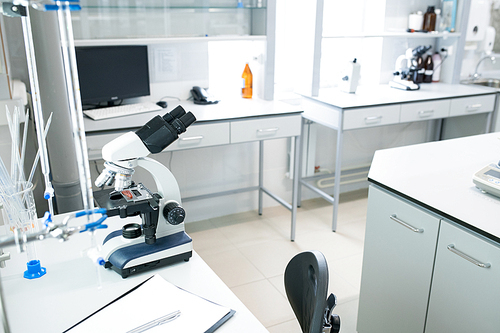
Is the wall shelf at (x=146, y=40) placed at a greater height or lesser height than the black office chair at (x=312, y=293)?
greater

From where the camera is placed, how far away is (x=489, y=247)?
1369mm

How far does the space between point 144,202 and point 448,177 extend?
3.98ft

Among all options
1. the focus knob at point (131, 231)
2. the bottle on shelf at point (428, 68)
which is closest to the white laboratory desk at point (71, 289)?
the focus knob at point (131, 231)

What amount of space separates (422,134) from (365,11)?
1.33 m

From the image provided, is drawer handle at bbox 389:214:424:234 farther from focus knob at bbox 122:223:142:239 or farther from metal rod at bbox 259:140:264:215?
metal rod at bbox 259:140:264:215

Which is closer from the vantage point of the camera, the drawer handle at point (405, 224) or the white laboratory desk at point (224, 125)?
the drawer handle at point (405, 224)

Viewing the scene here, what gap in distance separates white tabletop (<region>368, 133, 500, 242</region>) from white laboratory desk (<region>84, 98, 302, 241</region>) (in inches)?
34.3

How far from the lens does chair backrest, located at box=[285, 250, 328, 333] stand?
958 mm

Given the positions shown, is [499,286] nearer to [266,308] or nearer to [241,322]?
[241,322]

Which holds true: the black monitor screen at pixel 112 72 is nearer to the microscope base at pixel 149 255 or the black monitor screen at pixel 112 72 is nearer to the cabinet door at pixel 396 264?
the microscope base at pixel 149 255

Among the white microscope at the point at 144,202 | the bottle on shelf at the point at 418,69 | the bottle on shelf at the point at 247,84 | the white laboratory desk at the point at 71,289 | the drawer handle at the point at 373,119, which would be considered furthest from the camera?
the bottle on shelf at the point at 418,69

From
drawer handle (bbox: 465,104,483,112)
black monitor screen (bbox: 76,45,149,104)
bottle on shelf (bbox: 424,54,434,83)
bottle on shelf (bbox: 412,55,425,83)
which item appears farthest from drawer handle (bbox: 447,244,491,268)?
bottle on shelf (bbox: 424,54,434,83)

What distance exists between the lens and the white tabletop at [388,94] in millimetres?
3137

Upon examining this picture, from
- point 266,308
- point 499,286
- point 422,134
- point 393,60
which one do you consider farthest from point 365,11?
point 499,286
